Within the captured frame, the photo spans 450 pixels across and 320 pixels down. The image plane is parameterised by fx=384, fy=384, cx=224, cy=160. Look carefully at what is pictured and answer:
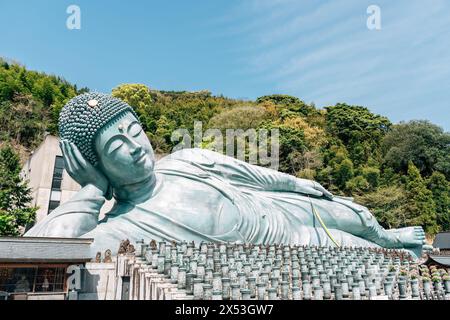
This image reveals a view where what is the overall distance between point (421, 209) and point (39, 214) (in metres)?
25.8

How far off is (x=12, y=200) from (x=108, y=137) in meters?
10.2

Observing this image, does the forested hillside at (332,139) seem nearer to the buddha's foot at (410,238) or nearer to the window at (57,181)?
the window at (57,181)

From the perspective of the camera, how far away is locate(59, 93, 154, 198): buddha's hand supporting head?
9688 mm

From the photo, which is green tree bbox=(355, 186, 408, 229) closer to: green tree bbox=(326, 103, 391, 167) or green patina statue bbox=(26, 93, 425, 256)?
green tree bbox=(326, 103, 391, 167)

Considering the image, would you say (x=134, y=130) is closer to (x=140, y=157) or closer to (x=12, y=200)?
(x=140, y=157)

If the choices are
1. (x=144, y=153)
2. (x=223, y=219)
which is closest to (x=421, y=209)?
(x=223, y=219)

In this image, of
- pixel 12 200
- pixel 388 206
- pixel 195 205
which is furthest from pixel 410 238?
pixel 12 200

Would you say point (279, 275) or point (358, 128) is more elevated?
point (358, 128)

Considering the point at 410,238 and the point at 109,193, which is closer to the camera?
the point at 109,193

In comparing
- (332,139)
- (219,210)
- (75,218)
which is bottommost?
(75,218)

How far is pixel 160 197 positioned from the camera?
34.2 ft

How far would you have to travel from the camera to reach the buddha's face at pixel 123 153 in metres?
9.72

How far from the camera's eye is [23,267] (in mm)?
6703

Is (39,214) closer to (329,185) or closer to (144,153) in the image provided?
(144,153)
